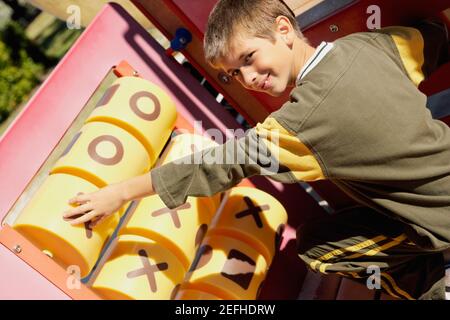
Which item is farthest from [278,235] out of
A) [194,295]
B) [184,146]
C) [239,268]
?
[184,146]

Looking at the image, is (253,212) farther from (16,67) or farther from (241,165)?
(16,67)

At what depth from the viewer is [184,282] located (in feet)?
5.67

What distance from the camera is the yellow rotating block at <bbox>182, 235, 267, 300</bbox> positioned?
1670mm

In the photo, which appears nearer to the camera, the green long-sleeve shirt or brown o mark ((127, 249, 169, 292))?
the green long-sleeve shirt

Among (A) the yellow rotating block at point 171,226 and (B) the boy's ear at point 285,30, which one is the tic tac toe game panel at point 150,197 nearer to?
(A) the yellow rotating block at point 171,226

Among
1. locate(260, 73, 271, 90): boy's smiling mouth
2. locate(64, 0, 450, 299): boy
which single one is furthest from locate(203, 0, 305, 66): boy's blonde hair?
locate(260, 73, 271, 90): boy's smiling mouth

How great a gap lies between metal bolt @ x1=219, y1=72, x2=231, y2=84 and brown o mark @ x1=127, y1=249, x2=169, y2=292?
0.88 meters

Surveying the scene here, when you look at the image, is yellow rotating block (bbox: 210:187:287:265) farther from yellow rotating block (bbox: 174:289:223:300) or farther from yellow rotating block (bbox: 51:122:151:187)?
yellow rotating block (bbox: 51:122:151:187)

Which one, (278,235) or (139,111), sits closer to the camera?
(139,111)

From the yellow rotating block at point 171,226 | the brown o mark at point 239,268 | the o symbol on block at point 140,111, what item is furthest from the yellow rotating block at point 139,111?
the brown o mark at point 239,268

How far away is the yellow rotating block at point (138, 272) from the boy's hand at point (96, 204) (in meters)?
0.20

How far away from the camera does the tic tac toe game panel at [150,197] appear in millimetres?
1491

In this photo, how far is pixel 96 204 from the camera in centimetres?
143

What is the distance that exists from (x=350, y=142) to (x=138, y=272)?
84 centimetres
